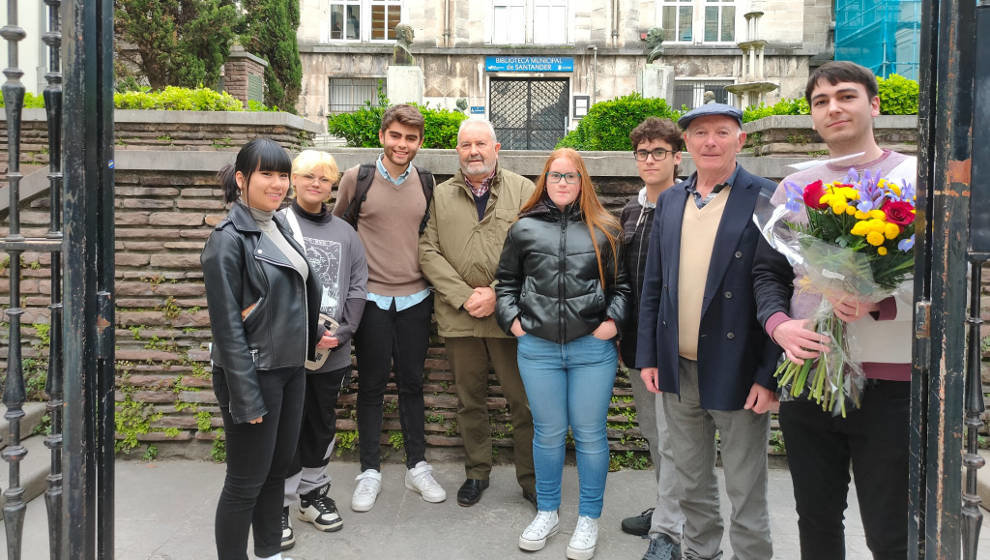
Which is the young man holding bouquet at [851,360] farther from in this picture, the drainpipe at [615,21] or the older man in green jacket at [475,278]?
the drainpipe at [615,21]

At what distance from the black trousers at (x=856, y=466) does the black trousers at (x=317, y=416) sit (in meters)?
2.47

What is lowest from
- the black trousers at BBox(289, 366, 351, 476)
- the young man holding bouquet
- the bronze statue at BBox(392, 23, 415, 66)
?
the black trousers at BBox(289, 366, 351, 476)

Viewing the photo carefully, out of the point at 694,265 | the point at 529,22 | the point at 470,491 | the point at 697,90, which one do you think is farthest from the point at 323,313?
the point at 697,90

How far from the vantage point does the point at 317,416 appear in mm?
3975

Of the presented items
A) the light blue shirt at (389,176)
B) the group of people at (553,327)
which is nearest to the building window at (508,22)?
the light blue shirt at (389,176)

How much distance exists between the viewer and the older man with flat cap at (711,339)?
2922 millimetres

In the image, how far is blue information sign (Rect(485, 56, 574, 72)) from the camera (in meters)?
21.6

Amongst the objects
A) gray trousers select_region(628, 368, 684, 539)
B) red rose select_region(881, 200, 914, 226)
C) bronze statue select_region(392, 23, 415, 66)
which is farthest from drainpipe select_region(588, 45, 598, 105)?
red rose select_region(881, 200, 914, 226)

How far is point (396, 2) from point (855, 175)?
22.6 m

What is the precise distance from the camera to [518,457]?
436 cm

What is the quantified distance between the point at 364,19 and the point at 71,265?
22518 millimetres

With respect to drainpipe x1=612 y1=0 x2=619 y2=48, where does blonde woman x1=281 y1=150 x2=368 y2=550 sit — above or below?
below

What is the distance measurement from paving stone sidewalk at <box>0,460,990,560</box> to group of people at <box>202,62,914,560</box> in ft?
0.42

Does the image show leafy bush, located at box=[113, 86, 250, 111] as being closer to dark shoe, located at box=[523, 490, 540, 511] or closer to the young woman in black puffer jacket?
the young woman in black puffer jacket
